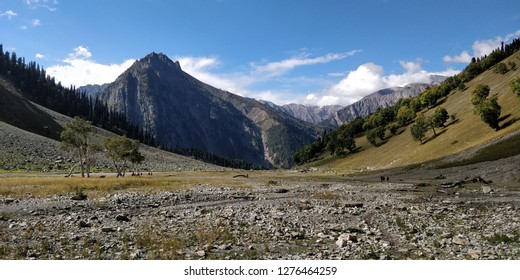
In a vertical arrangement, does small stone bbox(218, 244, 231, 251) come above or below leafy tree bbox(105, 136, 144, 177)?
below

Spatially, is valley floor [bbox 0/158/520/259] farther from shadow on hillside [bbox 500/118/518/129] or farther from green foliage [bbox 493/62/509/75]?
green foliage [bbox 493/62/509/75]

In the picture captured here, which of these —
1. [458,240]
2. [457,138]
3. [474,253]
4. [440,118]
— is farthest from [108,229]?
[440,118]

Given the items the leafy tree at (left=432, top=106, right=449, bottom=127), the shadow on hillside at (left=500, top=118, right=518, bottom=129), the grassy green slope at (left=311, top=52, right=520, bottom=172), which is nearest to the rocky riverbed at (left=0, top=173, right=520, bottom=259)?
the grassy green slope at (left=311, top=52, right=520, bottom=172)

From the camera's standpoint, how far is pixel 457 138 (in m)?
116

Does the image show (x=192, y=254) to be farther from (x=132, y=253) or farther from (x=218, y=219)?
(x=218, y=219)

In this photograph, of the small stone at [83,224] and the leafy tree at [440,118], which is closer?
the small stone at [83,224]

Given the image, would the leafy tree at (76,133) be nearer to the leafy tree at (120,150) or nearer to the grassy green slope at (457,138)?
the leafy tree at (120,150)

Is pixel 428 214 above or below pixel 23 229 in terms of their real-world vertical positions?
below

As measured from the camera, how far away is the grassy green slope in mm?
97062

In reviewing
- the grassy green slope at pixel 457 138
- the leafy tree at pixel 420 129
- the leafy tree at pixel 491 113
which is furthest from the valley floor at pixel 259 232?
the leafy tree at pixel 420 129

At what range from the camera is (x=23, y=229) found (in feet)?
65.9

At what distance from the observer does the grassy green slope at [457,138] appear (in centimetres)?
9706
